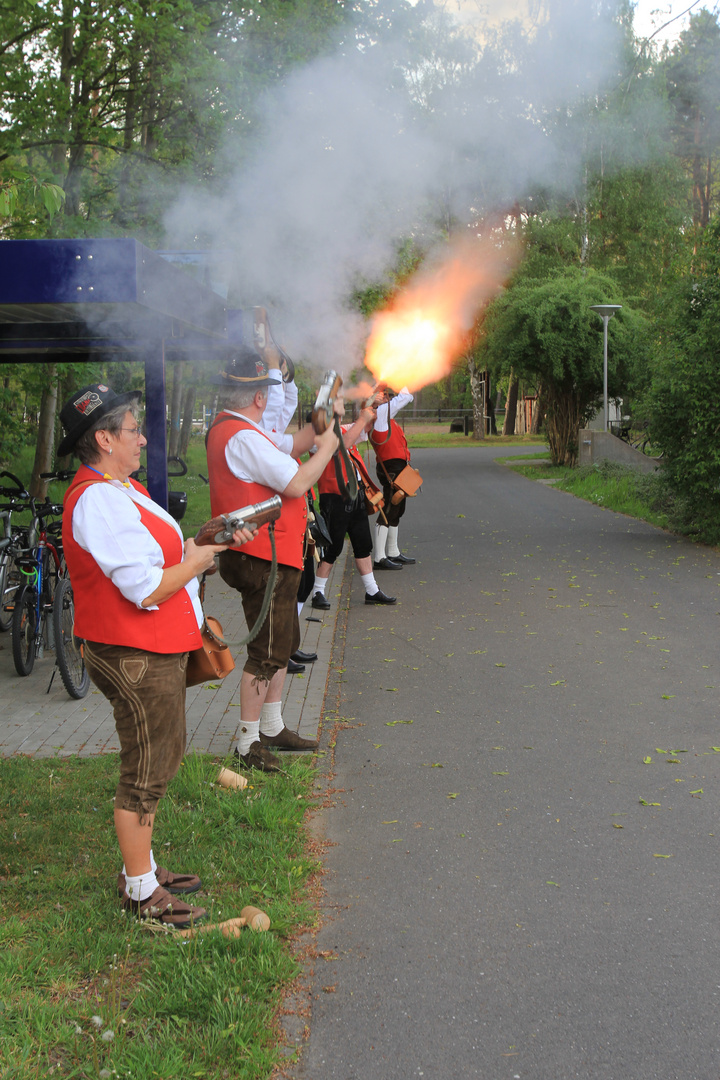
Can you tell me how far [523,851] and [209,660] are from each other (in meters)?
1.57

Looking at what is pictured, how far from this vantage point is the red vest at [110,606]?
310cm

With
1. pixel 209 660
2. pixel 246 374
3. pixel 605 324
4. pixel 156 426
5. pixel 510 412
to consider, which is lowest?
pixel 209 660

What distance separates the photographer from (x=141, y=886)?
Result: 3.32 metres

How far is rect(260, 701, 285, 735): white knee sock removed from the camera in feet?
16.7

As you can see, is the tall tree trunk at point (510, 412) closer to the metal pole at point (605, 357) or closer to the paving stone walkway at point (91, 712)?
the metal pole at point (605, 357)

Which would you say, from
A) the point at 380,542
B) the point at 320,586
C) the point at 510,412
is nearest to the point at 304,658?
the point at 320,586

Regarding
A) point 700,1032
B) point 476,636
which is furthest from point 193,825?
point 476,636

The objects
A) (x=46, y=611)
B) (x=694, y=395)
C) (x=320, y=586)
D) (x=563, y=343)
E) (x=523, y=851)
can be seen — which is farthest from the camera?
(x=563, y=343)

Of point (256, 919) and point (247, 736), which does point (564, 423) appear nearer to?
point (247, 736)

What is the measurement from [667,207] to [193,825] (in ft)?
73.7

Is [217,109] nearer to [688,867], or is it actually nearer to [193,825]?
[193,825]

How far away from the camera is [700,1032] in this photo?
110 inches

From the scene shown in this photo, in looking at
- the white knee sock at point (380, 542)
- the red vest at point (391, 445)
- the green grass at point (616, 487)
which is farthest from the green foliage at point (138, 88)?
the green grass at point (616, 487)

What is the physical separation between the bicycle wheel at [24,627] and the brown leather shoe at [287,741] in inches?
84.3
